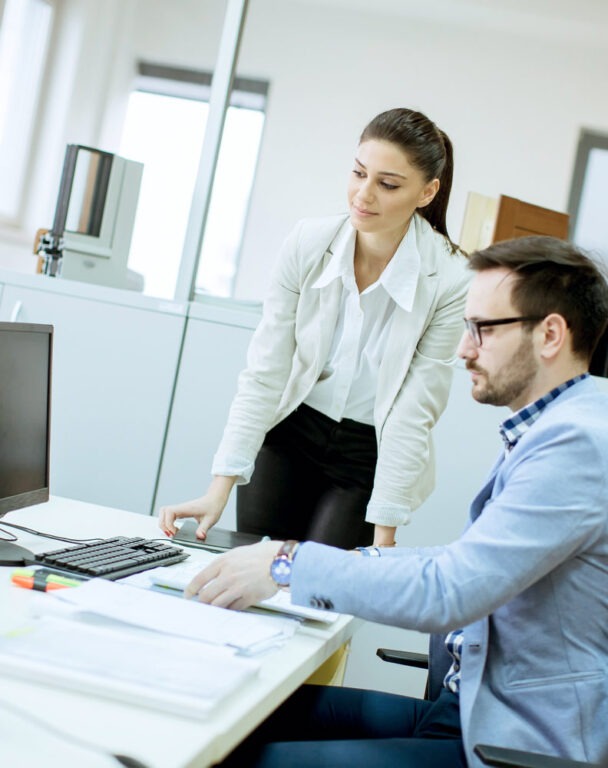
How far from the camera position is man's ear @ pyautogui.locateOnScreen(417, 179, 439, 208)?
72.8 inches

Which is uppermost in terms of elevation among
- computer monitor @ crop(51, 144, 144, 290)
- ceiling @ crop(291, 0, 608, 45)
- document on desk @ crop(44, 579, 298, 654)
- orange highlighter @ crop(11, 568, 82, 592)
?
ceiling @ crop(291, 0, 608, 45)

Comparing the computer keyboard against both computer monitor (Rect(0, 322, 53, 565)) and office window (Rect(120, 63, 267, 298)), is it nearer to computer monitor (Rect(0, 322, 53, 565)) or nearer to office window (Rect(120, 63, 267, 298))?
computer monitor (Rect(0, 322, 53, 565))

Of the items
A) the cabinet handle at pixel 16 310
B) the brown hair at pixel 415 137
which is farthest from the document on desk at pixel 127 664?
the cabinet handle at pixel 16 310

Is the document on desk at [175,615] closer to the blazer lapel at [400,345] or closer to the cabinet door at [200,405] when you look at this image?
the blazer lapel at [400,345]

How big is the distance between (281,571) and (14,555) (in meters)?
0.40

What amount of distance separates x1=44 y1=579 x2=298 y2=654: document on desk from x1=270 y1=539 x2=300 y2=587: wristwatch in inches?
Answer: 2.2

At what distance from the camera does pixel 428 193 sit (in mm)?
1867

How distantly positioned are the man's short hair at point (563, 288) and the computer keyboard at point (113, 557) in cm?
66

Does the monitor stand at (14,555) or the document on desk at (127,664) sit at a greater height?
the document on desk at (127,664)

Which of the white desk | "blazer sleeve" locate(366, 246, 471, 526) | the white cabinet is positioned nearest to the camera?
the white desk

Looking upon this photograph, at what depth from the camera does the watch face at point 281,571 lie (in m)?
1.17

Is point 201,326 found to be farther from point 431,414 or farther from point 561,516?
point 561,516

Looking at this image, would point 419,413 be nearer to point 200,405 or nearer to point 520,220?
point 200,405

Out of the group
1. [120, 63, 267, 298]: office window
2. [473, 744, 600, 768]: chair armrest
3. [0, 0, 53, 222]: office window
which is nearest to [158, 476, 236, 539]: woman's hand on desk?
Answer: [473, 744, 600, 768]: chair armrest
